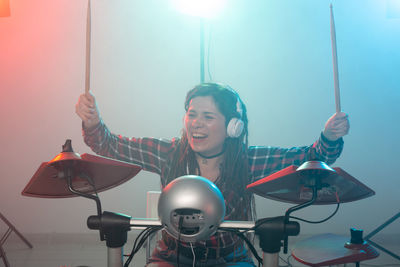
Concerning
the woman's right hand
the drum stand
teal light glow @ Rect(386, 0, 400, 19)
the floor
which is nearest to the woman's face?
Answer: the woman's right hand

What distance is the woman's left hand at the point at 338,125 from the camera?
46.5 inches

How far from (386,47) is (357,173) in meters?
1.08

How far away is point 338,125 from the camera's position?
121 cm

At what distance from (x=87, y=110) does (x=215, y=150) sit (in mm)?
574

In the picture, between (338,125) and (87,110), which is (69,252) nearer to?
(87,110)

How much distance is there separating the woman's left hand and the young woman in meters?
0.06

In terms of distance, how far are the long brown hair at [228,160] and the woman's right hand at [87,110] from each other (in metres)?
0.39

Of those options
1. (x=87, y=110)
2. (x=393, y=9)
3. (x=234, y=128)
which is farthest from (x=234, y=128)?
(x=393, y=9)

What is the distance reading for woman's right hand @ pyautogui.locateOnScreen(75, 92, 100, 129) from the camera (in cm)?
112

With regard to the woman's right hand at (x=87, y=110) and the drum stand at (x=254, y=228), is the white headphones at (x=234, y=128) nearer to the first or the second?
the woman's right hand at (x=87, y=110)

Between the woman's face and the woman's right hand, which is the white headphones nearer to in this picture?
the woman's face

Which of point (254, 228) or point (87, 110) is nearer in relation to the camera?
point (254, 228)

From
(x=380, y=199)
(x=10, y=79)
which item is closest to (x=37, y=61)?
(x=10, y=79)

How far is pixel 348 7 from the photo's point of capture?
296cm
